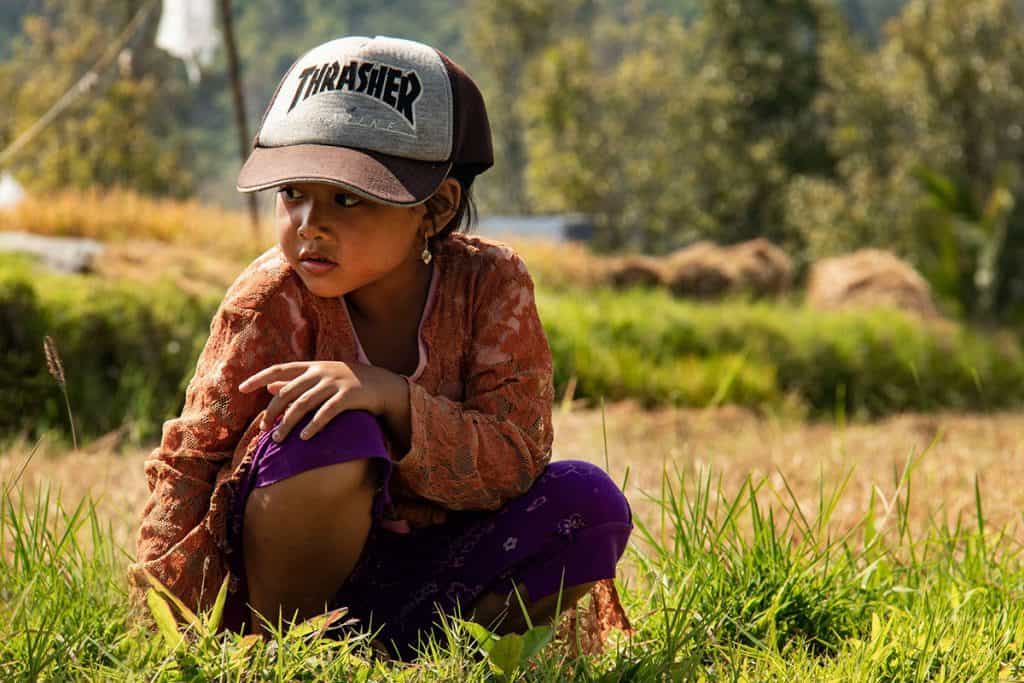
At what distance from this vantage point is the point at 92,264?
7453mm

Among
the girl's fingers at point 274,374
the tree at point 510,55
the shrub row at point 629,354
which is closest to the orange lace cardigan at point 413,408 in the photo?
the girl's fingers at point 274,374

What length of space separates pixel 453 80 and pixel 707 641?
1.04 m

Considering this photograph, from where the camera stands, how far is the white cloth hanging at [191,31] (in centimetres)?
1008

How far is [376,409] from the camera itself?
6.55 feet

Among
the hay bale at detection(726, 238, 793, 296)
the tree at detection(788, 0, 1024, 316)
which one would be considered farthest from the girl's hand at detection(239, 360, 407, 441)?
the tree at detection(788, 0, 1024, 316)

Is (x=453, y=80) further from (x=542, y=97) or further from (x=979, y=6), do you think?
(x=542, y=97)

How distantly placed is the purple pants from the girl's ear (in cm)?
46

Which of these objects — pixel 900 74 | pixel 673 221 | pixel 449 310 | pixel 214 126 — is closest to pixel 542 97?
pixel 673 221

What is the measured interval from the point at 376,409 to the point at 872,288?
10.4 metres

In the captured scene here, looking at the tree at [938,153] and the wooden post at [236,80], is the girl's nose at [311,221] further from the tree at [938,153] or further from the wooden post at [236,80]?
the tree at [938,153]

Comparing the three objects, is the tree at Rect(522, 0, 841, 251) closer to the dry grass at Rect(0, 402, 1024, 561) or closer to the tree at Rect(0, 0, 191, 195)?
the tree at Rect(0, 0, 191, 195)

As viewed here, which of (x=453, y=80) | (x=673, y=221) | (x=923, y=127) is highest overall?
(x=453, y=80)

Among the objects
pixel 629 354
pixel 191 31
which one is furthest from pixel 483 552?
pixel 191 31

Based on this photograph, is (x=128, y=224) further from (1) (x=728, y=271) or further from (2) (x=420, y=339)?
(2) (x=420, y=339)
